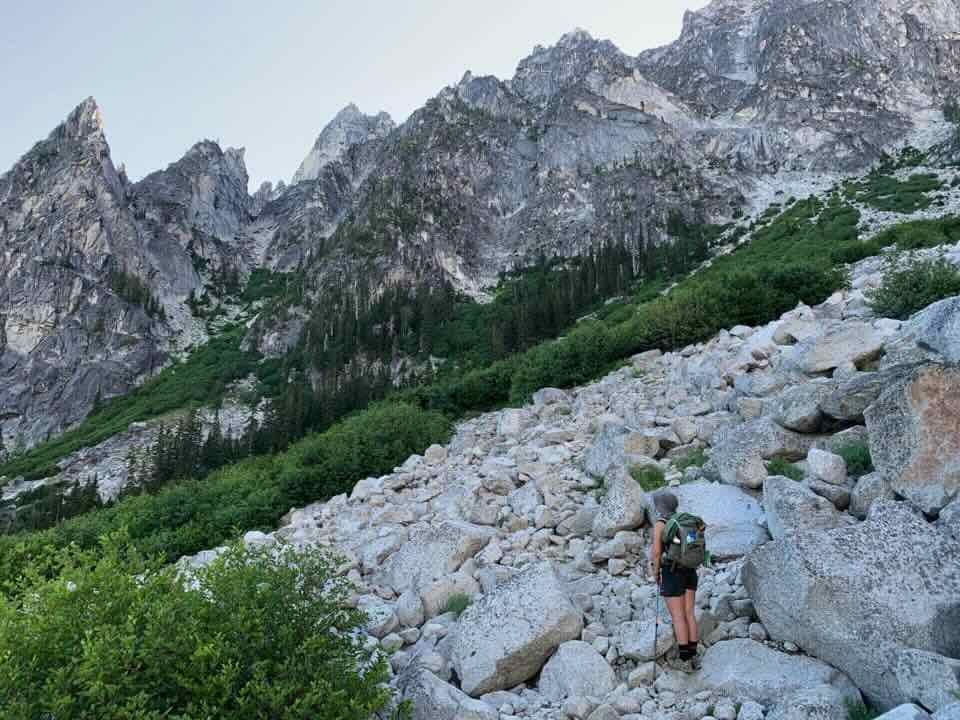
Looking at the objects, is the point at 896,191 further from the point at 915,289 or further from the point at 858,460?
the point at 858,460

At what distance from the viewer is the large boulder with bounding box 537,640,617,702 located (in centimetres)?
536

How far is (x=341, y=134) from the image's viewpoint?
18438cm

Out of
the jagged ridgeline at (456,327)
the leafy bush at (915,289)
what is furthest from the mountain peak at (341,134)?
the leafy bush at (915,289)

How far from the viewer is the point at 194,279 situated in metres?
123

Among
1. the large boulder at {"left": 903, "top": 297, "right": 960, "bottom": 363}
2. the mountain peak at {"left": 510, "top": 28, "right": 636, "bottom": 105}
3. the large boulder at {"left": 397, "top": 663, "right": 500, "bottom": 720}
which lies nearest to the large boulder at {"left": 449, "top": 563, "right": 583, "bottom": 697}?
the large boulder at {"left": 397, "top": 663, "right": 500, "bottom": 720}

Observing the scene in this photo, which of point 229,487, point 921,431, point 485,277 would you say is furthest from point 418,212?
point 921,431

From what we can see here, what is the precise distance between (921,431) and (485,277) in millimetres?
91662

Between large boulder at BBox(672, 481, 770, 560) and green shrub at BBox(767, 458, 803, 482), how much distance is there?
0.52 metres

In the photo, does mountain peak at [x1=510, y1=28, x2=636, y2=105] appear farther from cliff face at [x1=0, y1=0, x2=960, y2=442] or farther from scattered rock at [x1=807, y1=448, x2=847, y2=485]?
scattered rock at [x1=807, y1=448, x2=847, y2=485]

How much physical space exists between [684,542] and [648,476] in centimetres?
334

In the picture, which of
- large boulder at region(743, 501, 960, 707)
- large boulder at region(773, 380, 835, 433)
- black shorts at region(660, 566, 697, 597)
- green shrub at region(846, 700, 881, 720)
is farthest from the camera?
large boulder at region(773, 380, 835, 433)

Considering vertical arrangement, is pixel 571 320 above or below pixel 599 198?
below

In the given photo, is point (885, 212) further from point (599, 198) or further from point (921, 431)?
point (921, 431)

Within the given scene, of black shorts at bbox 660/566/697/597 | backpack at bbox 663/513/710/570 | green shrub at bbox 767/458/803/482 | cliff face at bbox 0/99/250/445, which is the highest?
cliff face at bbox 0/99/250/445
